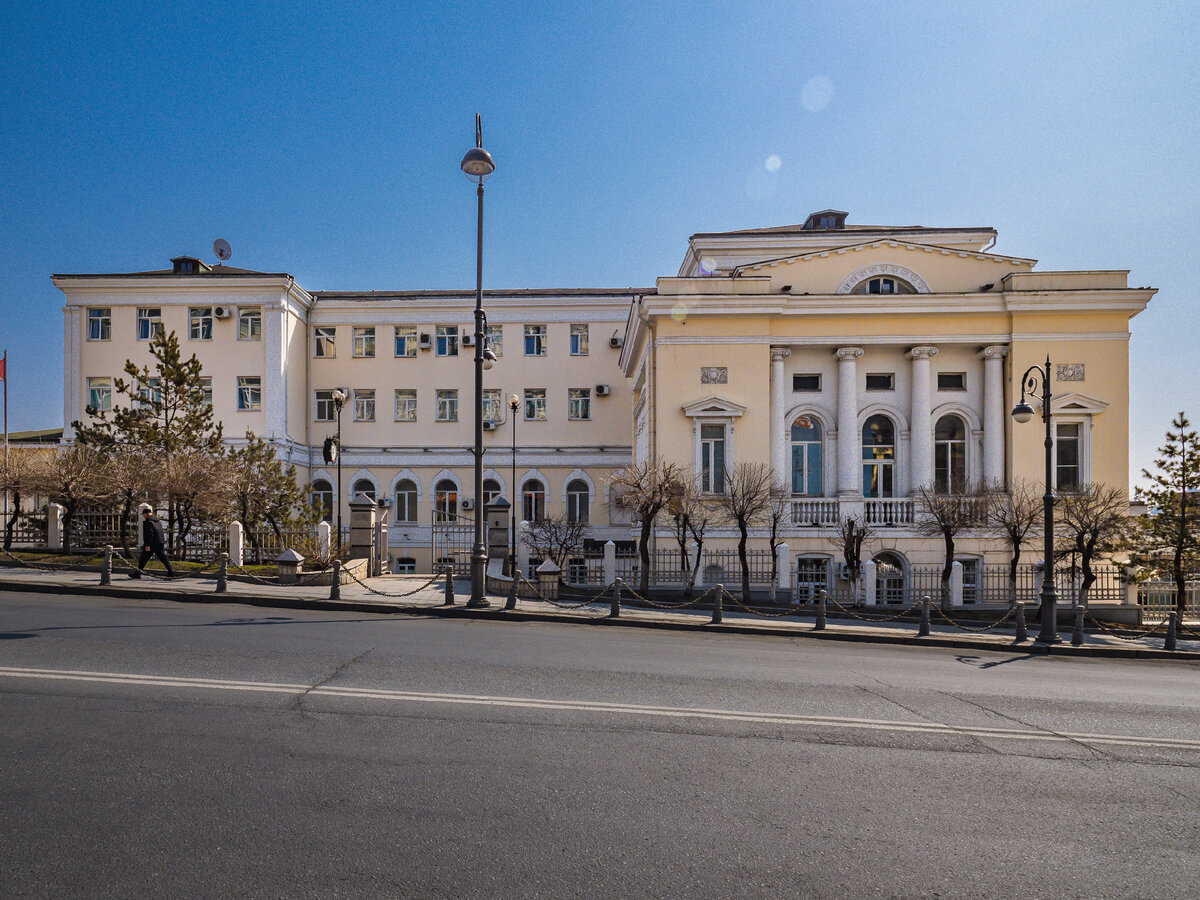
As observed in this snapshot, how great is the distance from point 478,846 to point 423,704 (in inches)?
114

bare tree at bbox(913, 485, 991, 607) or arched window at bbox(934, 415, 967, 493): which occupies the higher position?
arched window at bbox(934, 415, 967, 493)

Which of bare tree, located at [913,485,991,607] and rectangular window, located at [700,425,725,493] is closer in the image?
bare tree, located at [913,485,991,607]

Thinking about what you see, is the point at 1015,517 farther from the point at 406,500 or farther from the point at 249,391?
the point at 249,391

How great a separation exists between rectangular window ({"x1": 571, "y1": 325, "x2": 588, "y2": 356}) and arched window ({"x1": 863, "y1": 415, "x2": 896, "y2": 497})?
16264mm

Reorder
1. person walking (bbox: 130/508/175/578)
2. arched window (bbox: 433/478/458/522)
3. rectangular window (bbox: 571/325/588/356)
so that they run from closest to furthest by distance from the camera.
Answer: person walking (bbox: 130/508/175/578) → arched window (bbox: 433/478/458/522) → rectangular window (bbox: 571/325/588/356)

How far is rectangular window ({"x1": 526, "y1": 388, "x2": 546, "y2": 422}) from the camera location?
117 feet

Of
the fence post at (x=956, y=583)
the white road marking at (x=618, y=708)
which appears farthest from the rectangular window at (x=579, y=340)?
the white road marking at (x=618, y=708)

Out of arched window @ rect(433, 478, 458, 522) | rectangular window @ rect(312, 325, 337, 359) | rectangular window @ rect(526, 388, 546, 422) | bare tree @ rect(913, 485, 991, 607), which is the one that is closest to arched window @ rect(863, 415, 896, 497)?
bare tree @ rect(913, 485, 991, 607)

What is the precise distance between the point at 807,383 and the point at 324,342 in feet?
84.4

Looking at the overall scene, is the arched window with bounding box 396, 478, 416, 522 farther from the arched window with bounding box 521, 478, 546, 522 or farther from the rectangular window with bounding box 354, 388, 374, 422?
the arched window with bounding box 521, 478, 546, 522

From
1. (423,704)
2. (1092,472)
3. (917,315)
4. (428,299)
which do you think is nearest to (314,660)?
(423,704)

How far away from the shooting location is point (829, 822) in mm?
4383

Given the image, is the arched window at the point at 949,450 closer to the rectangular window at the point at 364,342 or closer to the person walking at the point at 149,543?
the person walking at the point at 149,543

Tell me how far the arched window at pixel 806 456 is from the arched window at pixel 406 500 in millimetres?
20277
